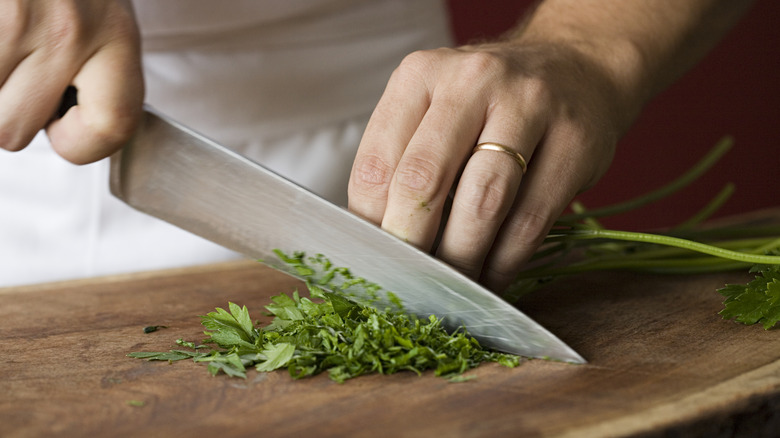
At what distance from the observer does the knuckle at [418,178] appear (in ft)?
3.03

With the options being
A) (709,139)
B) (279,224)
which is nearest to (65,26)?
(279,224)

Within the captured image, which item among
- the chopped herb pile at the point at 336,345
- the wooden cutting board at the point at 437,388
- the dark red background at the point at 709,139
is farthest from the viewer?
the dark red background at the point at 709,139

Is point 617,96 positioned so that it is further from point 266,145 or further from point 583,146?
point 266,145

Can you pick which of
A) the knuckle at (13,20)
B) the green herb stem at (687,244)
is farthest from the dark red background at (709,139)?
the knuckle at (13,20)

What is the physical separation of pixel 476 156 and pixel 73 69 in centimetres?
55

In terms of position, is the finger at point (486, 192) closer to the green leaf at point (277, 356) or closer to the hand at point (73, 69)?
the green leaf at point (277, 356)

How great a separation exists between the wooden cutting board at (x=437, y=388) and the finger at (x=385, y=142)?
0.24 metres

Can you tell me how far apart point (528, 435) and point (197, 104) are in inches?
45.6

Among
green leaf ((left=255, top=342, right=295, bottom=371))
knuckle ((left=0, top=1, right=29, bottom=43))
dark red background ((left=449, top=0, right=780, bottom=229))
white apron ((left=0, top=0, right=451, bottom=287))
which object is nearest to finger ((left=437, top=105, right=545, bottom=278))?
green leaf ((left=255, top=342, right=295, bottom=371))

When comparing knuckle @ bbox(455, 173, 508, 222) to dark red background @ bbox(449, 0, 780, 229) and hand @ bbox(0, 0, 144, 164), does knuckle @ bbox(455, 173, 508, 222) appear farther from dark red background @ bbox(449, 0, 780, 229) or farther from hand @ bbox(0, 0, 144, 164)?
dark red background @ bbox(449, 0, 780, 229)

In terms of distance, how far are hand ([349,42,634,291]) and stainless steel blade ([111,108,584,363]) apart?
4cm

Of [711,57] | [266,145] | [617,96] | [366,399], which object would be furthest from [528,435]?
[711,57]

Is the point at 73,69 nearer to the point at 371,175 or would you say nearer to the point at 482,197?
the point at 371,175

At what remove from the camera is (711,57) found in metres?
3.80
